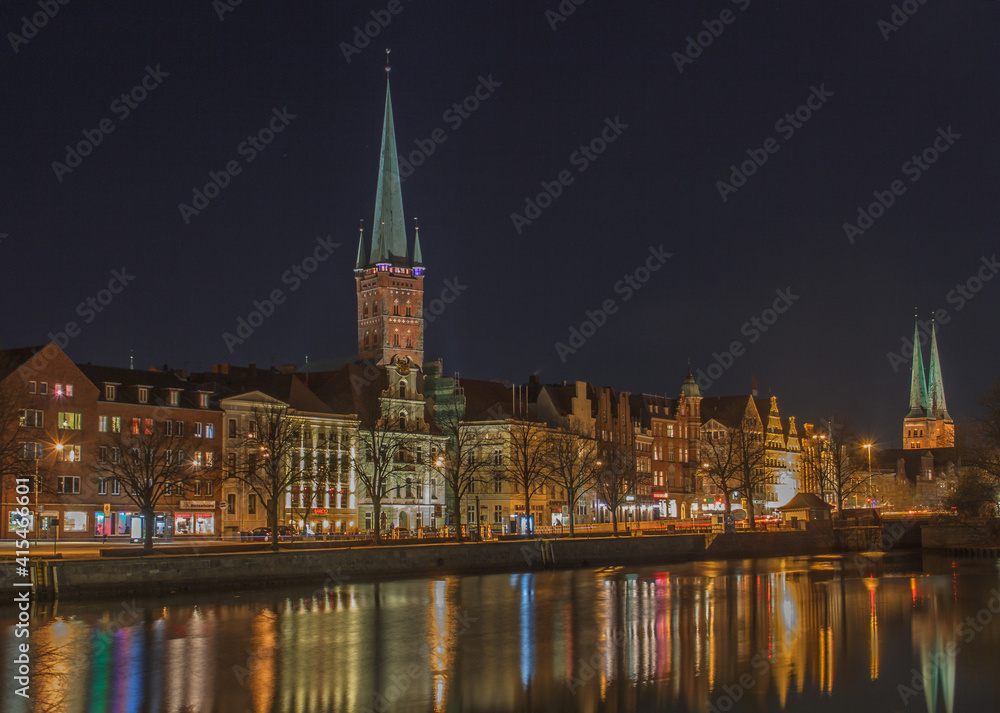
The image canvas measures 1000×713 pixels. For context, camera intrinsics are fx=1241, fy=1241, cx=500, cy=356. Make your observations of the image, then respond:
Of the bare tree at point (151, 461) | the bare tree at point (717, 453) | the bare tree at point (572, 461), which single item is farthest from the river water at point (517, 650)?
the bare tree at point (717, 453)

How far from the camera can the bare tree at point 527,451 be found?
409ft

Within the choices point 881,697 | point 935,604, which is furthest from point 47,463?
point 881,697

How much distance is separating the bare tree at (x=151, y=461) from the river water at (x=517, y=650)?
59.9 ft

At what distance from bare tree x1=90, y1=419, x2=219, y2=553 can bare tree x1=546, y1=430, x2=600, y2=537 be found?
3258 centimetres

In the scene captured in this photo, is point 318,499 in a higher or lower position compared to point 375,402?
lower

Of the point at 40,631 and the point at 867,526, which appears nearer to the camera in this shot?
the point at 40,631

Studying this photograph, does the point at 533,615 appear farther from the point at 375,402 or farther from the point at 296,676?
the point at 375,402

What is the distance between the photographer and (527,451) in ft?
427

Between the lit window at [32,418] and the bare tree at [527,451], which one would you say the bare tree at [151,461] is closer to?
the lit window at [32,418]

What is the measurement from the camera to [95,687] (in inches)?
1575

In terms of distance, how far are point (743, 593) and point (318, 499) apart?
57115mm
